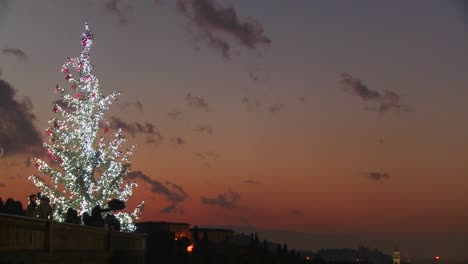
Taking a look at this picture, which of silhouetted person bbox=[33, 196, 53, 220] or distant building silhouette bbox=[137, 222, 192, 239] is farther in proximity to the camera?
distant building silhouette bbox=[137, 222, 192, 239]

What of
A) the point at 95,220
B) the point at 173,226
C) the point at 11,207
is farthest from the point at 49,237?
the point at 173,226

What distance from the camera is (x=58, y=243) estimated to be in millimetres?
21594

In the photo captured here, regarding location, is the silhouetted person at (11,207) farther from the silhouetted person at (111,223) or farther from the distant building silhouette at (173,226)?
the distant building silhouette at (173,226)

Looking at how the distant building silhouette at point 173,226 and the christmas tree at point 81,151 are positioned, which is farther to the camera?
the distant building silhouette at point 173,226

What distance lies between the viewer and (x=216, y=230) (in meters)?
105

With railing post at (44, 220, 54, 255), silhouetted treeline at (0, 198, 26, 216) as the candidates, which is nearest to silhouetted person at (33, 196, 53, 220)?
silhouetted treeline at (0, 198, 26, 216)

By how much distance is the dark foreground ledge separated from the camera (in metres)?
17.6

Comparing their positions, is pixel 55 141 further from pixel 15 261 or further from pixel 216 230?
pixel 216 230

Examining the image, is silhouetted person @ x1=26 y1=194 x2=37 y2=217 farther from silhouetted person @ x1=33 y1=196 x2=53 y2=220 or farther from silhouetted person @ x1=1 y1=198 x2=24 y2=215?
silhouetted person @ x1=1 y1=198 x2=24 y2=215

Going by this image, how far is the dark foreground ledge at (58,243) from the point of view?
17.6m

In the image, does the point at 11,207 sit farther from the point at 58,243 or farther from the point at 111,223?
the point at 58,243

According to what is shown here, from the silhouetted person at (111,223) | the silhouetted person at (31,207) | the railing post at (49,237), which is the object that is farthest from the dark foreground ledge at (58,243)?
the silhouetted person at (31,207)

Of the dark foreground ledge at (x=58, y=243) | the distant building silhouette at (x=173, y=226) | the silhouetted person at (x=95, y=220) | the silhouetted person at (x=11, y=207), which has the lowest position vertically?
the dark foreground ledge at (x=58, y=243)

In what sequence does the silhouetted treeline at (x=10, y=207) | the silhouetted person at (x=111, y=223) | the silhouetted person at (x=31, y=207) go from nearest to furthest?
1. the silhouetted person at (x=31, y=207)
2. the silhouetted treeline at (x=10, y=207)
3. the silhouetted person at (x=111, y=223)
